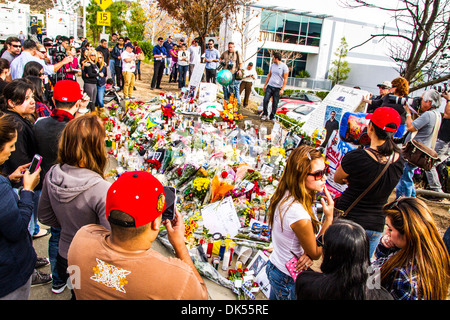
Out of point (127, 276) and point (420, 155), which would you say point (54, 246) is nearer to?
point (127, 276)

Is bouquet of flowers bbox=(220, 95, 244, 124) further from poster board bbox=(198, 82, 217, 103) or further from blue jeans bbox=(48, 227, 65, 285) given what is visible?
blue jeans bbox=(48, 227, 65, 285)

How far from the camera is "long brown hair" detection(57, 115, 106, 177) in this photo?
211 centimetres

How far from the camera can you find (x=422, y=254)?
1.64 m

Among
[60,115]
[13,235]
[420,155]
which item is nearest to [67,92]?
[60,115]

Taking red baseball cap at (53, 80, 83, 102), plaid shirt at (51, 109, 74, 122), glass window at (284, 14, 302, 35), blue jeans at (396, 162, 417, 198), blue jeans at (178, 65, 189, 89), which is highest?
glass window at (284, 14, 302, 35)

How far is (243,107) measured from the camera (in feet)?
32.9

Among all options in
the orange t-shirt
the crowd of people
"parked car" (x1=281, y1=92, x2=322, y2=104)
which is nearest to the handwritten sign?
the crowd of people

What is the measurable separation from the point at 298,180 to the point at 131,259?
4.09ft

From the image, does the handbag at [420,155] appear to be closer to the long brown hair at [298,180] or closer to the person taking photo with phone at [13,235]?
the long brown hair at [298,180]

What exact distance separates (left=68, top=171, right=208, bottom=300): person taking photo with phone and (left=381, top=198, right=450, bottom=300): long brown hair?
1.08 m

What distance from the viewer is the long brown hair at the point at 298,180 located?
2125mm

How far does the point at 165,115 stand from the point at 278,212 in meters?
4.82
